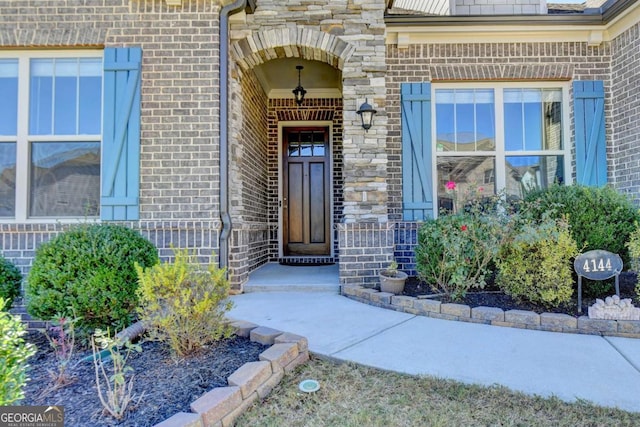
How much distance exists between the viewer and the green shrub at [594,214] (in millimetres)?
3615

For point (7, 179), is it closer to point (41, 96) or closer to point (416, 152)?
point (41, 96)

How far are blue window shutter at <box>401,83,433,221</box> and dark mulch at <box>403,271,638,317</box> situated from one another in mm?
1258

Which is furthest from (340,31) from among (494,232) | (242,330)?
(242,330)

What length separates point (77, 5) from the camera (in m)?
4.31

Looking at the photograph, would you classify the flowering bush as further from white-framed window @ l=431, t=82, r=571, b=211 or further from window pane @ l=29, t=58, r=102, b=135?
window pane @ l=29, t=58, r=102, b=135

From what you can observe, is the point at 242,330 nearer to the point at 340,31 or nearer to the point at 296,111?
the point at 340,31

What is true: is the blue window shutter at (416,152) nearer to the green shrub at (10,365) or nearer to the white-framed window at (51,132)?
the white-framed window at (51,132)

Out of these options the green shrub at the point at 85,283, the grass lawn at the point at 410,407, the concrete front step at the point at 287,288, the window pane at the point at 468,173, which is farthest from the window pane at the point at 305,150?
the grass lawn at the point at 410,407

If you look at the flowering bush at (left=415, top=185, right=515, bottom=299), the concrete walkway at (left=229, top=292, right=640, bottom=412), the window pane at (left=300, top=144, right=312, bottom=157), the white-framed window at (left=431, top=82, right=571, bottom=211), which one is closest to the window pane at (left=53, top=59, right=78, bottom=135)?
the concrete walkway at (left=229, top=292, right=640, bottom=412)

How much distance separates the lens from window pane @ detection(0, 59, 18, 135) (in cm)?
441

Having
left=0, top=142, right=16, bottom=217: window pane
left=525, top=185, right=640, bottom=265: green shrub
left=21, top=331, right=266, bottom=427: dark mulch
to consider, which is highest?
left=0, top=142, right=16, bottom=217: window pane

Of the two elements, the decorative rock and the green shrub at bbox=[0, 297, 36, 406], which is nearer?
the green shrub at bbox=[0, 297, 36, 406]

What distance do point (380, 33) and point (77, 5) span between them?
138 inches

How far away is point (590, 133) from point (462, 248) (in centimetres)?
298
